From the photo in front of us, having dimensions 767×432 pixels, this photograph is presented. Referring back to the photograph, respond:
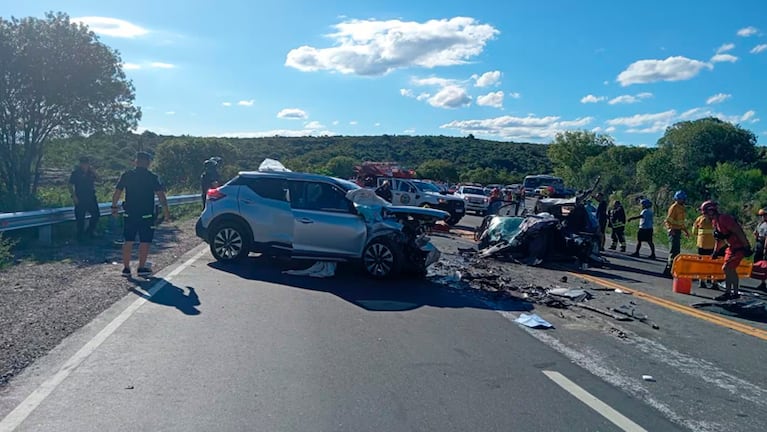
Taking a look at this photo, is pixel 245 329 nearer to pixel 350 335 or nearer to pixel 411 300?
pixel 350 335

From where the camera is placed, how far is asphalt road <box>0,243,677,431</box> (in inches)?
203

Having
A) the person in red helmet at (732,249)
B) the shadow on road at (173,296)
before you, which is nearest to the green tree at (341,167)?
the person in red helmet at (732,249)

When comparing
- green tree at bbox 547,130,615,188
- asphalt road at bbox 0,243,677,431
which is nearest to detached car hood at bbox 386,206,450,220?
asphalt road at bbox 0,243,677,431

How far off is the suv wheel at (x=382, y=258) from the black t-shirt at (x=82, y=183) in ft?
22.9

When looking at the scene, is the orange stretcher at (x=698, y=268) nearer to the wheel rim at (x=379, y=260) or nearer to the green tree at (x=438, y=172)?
the wheel rim at (x=379, y=260)

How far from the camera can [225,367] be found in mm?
6324

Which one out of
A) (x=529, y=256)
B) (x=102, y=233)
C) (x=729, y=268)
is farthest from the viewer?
(x=102, y=233)

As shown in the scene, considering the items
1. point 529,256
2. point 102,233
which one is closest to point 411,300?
point 529,256

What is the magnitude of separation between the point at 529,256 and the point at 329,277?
5279 mm

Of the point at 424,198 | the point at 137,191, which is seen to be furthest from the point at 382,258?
the point at 424,198

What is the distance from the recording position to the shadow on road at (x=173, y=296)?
346 inches

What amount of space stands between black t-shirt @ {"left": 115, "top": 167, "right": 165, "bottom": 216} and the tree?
9833 millimetres

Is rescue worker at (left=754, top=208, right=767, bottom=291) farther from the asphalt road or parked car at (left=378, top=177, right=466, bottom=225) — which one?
parked car at (left=378, top=177, right=466, bottom=225)

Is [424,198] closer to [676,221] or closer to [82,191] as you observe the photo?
[676,221]
